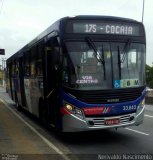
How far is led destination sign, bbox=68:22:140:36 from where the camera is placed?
38.8ft

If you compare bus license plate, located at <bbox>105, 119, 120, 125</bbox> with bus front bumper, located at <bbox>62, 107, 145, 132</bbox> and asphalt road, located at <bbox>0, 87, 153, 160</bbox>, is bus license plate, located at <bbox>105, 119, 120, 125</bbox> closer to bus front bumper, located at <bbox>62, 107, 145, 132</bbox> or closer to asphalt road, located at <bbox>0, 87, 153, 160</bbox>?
bus front bumper, located at <bbox>62, 107, 145, 132</bbox>

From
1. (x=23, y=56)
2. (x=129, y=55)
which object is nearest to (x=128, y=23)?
(x=129, y=55)

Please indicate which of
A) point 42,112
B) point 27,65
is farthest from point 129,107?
point 27,65

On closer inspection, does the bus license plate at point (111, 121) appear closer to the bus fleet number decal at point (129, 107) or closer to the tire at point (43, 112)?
the bus fleet number decal at point (129, 107)

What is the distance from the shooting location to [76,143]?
12242mm

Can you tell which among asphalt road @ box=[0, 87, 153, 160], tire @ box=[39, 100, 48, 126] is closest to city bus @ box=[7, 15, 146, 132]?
asphalt road @ box=[0, 87, 153, 160]

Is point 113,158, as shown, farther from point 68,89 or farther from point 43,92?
point 43,92

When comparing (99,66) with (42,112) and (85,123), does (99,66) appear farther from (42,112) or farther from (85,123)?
(42,112)

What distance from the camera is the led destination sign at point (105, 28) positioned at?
11820 millimetres

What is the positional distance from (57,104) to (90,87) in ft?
3.84

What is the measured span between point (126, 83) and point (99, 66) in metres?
0.91

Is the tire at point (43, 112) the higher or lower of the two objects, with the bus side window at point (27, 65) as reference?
lower

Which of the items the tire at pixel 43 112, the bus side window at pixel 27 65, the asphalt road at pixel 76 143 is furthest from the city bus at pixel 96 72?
the bus side window at pixel 27 65

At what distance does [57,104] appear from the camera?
12.1m
